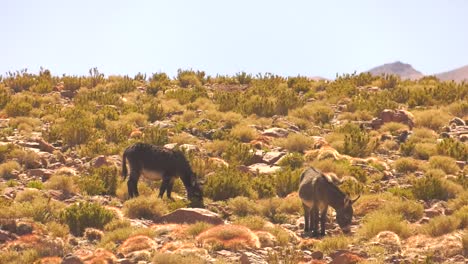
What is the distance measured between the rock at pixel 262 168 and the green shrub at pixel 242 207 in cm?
336

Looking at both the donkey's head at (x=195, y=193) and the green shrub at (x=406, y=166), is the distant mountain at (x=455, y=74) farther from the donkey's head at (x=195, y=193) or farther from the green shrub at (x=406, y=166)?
the donkey's head at (x=195, y=193)

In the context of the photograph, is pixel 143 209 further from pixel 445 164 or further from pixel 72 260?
pixel 445 164

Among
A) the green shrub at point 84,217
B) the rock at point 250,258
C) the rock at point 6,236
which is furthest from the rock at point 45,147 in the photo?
the rock at point 250,258

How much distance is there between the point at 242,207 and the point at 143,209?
7.32 ft

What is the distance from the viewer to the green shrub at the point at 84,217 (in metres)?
13.4

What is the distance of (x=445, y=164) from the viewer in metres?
19.0

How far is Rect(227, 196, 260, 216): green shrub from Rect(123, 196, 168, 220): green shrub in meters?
1.62

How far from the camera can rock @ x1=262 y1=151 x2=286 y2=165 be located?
19.9 m

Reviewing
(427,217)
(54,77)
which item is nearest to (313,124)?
(427,217)

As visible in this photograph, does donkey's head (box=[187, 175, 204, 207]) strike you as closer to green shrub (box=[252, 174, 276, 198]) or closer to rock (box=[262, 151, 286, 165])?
green shrub (box=[252, 174, 276, 198])

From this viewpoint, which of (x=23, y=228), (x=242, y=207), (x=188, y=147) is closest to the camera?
(x=23, y=228)

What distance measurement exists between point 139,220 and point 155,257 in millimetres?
3616

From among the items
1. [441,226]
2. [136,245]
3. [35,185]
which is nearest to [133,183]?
[35,185]

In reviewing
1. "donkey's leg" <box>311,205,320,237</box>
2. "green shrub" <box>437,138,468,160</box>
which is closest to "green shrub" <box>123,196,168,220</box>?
"donkey's leg" <box>311,205,320,237</box>
